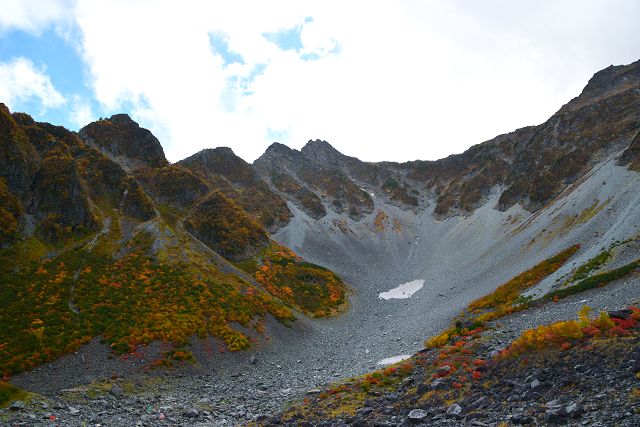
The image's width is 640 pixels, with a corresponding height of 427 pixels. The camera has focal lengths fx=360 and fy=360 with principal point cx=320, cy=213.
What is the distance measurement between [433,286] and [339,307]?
2290cm

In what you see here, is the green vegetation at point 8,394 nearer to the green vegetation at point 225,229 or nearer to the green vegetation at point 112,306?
the green vegetation at point 112,306

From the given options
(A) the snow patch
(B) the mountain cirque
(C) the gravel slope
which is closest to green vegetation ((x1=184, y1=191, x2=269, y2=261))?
→ (B) the mountain cirque

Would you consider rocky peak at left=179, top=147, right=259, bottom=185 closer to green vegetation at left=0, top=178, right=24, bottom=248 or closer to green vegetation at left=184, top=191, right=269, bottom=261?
green vegetation at left=184, top=191, right=269, bottom=261

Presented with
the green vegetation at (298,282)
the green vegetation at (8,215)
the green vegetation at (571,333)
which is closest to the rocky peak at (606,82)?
the green vegetation at (298,282)

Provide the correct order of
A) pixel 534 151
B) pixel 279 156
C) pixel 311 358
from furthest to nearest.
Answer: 1. pixel 279 156
2. pixel 534 151
3. pixel 311 358

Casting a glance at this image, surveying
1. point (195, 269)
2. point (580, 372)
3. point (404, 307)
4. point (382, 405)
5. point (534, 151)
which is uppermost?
point (534, 151)

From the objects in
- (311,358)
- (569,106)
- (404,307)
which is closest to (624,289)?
(311,358)

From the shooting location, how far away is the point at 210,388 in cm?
3061

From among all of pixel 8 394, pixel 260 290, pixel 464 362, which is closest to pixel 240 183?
pixel 260 290

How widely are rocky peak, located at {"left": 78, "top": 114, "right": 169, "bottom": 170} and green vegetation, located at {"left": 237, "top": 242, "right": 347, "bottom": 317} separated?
139 ft

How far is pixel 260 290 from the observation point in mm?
60188

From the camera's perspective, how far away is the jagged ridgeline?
1407 inches

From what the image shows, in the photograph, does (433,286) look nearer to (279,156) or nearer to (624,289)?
(624,289)

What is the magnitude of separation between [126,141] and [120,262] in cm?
6007
